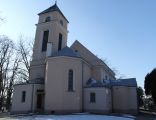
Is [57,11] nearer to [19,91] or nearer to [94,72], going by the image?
[94,72]

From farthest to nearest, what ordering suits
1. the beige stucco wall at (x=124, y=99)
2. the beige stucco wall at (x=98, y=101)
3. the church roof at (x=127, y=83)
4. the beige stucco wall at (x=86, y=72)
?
1. the church roof at (x=127, y=83)
2. the beige stucco wall at (x=124, y=99)
3. the beige stucco wall at (x=86, y=72)
4. the beige stucco wall at (x=98, y=101)

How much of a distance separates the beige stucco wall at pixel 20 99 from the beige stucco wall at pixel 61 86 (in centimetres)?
A: 247

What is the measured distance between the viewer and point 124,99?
3034 cm

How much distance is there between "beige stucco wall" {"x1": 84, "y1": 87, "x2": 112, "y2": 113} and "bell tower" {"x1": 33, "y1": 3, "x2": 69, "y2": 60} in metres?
7.84

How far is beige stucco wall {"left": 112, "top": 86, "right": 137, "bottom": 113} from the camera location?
30.0 meters

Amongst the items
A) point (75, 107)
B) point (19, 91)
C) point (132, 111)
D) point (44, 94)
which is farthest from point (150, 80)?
point (19, 91)

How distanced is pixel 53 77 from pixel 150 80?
1764 cm

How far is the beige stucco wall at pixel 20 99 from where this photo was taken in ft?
87.5

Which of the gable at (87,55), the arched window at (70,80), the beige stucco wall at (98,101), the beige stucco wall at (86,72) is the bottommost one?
the beige stucco wall at (98,101)

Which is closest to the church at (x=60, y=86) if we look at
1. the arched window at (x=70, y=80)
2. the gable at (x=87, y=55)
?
the arched window at (x=70, y=80)

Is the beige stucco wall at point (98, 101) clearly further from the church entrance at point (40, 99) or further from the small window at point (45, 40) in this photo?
the small window at point (45, 40)

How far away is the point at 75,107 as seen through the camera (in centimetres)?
2600

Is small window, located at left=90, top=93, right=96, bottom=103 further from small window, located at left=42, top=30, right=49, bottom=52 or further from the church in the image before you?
small window, located at left=42, top=30, right=49, bottom=52

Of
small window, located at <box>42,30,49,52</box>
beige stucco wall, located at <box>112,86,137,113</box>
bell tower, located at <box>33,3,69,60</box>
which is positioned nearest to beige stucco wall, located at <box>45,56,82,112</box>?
bell tower, located at <box>33,3,69,60</box>
